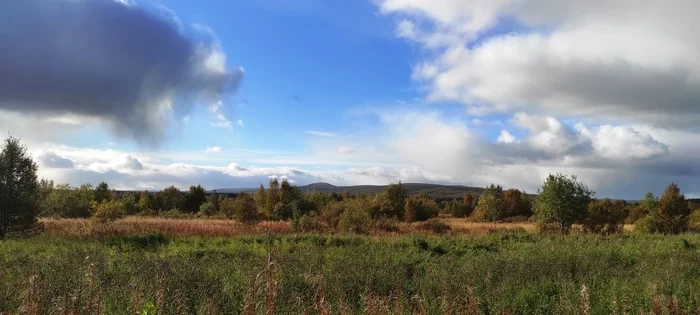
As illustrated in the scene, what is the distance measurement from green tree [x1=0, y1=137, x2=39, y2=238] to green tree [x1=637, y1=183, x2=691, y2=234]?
39698 mm

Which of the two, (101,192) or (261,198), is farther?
(101,192)

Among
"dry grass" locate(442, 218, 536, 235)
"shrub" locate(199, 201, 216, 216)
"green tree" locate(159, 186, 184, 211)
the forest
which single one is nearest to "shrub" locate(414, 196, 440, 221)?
"dry grass" locate(442, 218, 536, 235)

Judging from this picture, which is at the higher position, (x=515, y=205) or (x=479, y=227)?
(x=515, y=205)

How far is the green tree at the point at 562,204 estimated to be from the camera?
27.4 metres

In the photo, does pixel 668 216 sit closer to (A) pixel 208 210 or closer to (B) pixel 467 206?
(A) pixel 208 210

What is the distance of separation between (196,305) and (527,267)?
25.1ft

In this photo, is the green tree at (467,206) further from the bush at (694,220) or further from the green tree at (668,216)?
the green tree at (668,216)

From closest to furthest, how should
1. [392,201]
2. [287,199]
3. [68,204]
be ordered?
1. [68,204]
2. [287,199]
3. [392,201]

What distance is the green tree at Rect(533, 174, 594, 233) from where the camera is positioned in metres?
27.4

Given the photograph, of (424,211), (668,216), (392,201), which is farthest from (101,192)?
(668,216)

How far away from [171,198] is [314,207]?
87.6 ft

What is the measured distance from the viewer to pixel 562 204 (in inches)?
1076

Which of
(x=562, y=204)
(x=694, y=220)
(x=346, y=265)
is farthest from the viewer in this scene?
(x=694, y=220)

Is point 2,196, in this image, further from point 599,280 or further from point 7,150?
point 599,280
